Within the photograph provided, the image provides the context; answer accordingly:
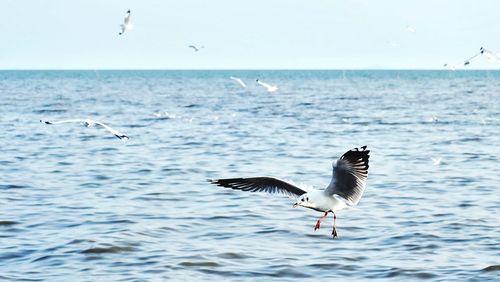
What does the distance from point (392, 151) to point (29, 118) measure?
2445 centimetres

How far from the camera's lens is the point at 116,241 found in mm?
14445

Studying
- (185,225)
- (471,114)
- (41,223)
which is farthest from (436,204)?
(471,114)

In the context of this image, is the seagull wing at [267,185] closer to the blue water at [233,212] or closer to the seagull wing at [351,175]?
the seagull wing at [351,175]

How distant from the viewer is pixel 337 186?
10664mm

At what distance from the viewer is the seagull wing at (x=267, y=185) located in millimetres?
10797

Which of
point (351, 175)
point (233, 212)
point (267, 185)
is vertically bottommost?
point (233, 212)

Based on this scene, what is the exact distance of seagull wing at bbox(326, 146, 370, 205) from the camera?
1009 cm

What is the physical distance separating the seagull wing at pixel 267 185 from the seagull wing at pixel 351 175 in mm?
544

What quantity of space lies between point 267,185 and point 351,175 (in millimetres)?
1145
